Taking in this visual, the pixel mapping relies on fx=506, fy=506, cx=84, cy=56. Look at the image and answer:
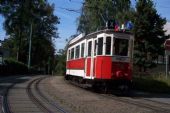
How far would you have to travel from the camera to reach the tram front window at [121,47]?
23.5 metres

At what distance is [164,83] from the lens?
29.7 meters

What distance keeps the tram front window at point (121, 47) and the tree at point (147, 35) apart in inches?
958

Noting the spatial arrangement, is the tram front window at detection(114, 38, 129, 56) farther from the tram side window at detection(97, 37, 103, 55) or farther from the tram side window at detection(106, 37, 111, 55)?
the tram side window at detection(97, 37, 103, 55)

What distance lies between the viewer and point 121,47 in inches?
931

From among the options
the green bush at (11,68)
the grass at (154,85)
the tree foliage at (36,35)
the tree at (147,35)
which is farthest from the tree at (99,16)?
the tree foliage at (36,35)

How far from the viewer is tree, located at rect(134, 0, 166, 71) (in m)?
48.0

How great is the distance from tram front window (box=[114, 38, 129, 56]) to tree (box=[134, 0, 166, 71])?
24.3m

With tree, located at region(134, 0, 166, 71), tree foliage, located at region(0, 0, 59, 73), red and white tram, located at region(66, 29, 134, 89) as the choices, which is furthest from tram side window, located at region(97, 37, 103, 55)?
tree foliage, located at region(0, 0, 59, 73)

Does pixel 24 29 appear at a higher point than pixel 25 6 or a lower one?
higher

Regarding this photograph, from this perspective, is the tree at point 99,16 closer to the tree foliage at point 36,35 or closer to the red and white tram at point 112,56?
the tree foliage at point 36,35

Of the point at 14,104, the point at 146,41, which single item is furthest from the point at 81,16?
the point at 14,104

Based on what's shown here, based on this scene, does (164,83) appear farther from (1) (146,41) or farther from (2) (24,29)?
(2) (24,29)

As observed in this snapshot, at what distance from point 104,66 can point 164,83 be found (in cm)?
745

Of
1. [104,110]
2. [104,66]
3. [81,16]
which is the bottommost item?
[104,110]
